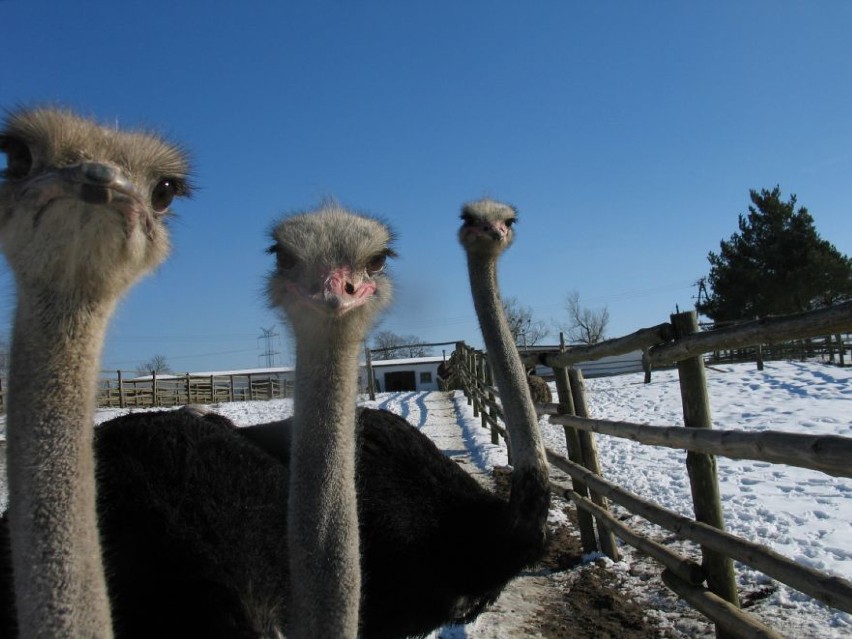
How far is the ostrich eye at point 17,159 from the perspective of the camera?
1.45 m

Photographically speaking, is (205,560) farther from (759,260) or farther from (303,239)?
(759,260)

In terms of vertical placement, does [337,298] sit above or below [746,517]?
above

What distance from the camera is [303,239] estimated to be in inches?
87.1

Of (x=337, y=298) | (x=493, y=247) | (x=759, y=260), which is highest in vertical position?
(x=759, y=260)

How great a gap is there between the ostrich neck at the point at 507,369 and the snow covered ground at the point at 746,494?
3.15 ft

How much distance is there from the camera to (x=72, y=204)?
1345 millimetres

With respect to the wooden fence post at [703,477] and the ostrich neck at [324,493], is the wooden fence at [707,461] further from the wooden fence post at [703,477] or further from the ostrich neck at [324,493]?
the ostrich neck at [324,493]

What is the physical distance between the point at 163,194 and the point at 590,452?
3504 mm

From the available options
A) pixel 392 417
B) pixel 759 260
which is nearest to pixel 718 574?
pixel 392 417

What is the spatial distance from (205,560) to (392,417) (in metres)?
1.60

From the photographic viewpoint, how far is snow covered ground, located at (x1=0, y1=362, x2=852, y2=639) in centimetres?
327

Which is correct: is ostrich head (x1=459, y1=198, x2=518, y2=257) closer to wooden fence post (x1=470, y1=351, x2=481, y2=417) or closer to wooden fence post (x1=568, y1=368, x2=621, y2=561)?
wooden fence post (x1=568, y1=368, x2=621, y2=561)

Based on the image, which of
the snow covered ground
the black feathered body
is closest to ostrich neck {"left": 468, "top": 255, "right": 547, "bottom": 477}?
the black feathered body

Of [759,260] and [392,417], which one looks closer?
[392,417]
